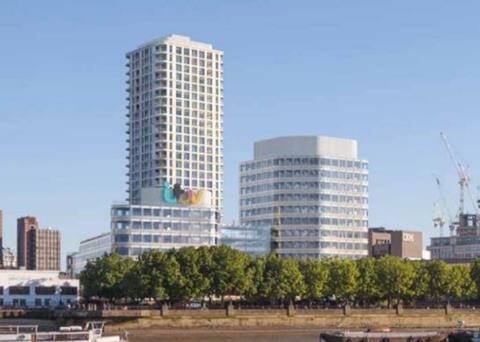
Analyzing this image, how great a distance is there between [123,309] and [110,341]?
207ft

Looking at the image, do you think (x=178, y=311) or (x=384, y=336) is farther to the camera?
(x=178, y=311)

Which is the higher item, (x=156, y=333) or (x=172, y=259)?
(x=172, y=259)

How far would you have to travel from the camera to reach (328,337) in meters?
144

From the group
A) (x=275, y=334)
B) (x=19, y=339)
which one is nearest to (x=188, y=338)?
(x=275, y=334)

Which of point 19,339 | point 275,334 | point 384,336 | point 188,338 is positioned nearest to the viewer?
point 19,339

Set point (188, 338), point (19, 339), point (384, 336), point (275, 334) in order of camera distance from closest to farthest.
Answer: point (19, 339), point (384, 336), point (188, 338), point (275, 334)

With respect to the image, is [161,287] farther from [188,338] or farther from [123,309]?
[188,338]

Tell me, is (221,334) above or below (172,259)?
below

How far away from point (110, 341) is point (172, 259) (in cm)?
6725

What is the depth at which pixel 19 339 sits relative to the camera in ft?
424

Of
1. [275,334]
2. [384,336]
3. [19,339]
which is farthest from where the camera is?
[275,334]

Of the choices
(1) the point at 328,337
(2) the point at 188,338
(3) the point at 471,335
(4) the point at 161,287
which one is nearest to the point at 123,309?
(4) the point at 161,287

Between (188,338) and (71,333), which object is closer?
(71,333)

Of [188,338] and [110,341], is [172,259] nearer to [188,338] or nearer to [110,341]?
[188,338]
